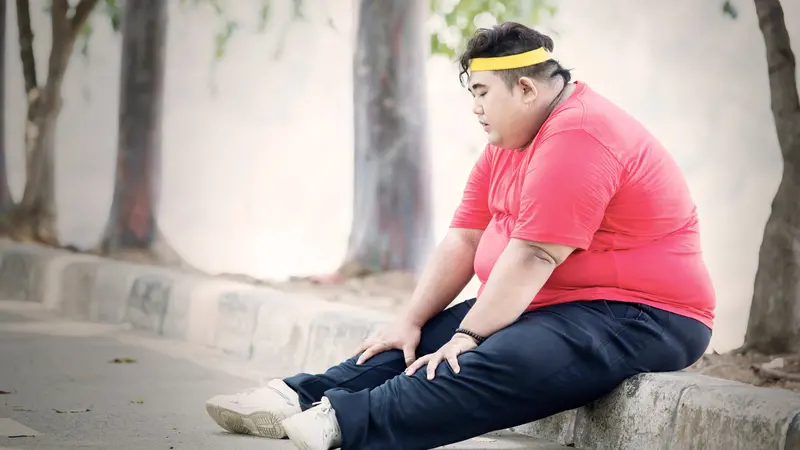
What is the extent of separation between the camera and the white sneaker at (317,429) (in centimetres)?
285

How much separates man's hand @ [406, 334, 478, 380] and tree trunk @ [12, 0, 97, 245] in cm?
729

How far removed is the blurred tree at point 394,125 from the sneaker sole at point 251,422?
3159mm

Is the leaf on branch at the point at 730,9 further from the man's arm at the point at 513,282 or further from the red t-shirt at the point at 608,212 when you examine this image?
the man's arm at the point at 513,282

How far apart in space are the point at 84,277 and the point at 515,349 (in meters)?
4.35

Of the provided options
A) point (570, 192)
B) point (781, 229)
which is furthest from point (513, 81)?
point (781, 229)

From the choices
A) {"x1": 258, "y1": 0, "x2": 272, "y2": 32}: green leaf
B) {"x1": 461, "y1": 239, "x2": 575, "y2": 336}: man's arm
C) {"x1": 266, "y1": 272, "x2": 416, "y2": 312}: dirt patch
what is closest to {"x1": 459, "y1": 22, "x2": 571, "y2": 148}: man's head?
{"x1": 461, "y1": 239, "x2": 575, "y2": 336}: man's arm

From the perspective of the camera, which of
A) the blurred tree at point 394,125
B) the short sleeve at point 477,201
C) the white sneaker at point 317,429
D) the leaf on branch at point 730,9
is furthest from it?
the blurred tree at point 394,125

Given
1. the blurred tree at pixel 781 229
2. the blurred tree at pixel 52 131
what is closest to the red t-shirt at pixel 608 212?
the blurred tree at pixel 781 229

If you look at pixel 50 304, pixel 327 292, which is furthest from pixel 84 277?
pixel 327 292

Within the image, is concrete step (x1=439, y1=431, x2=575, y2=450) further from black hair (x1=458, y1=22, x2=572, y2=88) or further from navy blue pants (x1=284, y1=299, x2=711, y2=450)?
black hair (x1=458, y1=22, x2=572, y2=88)

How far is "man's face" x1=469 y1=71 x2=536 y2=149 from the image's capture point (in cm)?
314

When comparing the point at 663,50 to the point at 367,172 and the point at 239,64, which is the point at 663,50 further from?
the point at 239,64

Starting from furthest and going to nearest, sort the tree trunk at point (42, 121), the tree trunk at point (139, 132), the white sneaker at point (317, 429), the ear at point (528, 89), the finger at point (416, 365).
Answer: the tree trunk at point (42, 121) → the tree trunk at point (139, 132) → the ear at point (528, 89) → the finger at point (416, 365) → the white sneaker at point (317, 429)

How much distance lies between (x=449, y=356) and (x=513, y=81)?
74 centimetres
